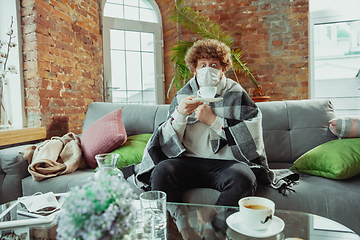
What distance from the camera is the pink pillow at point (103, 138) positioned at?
1.69 m

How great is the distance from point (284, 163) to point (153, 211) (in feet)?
4.22

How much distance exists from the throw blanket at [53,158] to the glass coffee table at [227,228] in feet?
2.13

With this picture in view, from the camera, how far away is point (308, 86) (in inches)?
128

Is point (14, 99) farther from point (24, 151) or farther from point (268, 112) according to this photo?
point (268, 112)

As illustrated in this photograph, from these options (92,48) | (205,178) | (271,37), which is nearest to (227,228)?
(205,178)

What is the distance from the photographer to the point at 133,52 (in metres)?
3.59

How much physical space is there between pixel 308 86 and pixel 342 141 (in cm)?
201

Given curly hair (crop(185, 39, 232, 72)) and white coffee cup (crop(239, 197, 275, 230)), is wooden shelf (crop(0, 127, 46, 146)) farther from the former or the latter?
white coffee cup (crop(239, 197, 275, 230))

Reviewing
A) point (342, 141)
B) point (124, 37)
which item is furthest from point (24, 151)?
point (124, 37)

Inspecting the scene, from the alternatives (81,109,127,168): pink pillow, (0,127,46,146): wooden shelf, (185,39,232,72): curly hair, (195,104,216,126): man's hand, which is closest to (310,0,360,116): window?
(185,39,232,72): curly hair

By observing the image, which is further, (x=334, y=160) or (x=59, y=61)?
(x=59, y=61)

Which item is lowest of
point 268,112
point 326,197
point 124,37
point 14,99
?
point 326,197

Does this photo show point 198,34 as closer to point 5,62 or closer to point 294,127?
point 294,127

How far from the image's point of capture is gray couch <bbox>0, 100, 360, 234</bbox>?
1.22 meters
